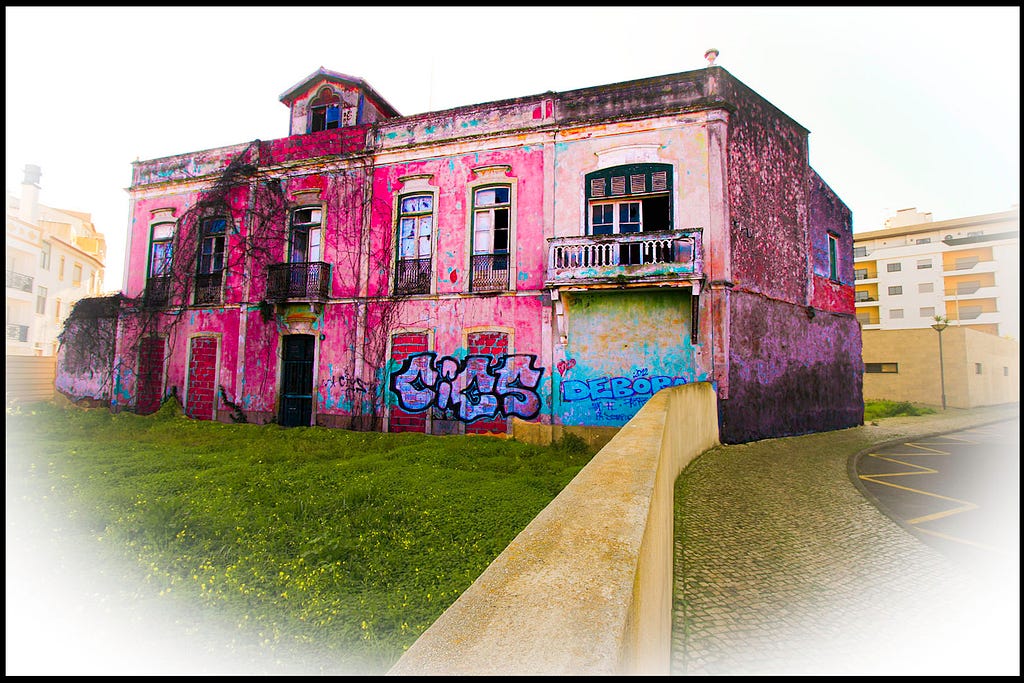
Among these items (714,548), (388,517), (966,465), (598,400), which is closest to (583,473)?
(714,548)

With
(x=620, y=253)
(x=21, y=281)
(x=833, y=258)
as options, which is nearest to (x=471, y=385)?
(x=620, y=253)

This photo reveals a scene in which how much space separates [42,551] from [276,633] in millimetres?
Result: 2943

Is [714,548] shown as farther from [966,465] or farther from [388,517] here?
[966,465]

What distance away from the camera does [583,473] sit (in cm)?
257

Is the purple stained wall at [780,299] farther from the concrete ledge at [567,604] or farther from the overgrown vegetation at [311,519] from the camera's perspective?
the concrete ledge at [567,604]

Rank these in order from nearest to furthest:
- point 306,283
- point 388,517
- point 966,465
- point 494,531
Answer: point 494,531, point 388,517, point 966,465, point 306,283

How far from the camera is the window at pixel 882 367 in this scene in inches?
847

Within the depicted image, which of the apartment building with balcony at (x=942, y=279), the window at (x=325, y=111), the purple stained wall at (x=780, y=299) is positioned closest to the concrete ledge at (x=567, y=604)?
the purple stained wall at (x=780, y=299)

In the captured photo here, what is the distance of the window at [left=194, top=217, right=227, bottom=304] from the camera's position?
14.3 metres

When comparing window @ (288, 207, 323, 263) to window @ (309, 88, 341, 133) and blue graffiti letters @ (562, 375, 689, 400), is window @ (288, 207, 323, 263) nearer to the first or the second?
window @ (309, 88, 341, 133)

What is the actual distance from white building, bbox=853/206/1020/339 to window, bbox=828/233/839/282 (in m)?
29.1

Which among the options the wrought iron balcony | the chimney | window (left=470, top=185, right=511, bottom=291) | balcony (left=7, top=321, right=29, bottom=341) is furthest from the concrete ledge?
balcony (left=7, top=321, right=29, bottom=341)

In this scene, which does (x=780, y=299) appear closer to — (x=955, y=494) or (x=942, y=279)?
(x=955, y=494)

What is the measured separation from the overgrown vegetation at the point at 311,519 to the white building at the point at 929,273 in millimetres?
42207
